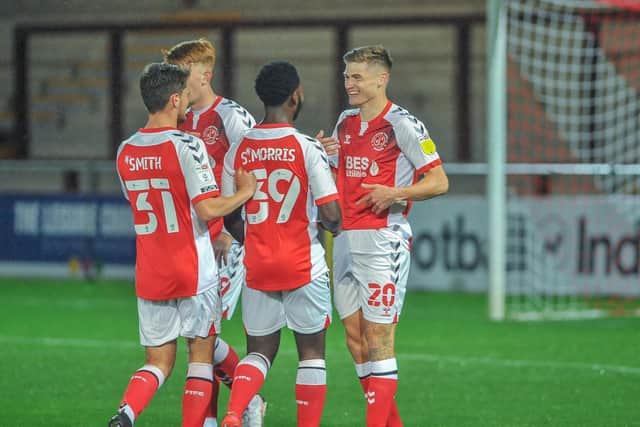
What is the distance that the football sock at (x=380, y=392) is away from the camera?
20.7ft

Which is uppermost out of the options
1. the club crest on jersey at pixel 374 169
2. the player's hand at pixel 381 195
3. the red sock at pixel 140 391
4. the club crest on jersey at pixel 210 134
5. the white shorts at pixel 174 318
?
the club crest on jersey at pixel 210 134

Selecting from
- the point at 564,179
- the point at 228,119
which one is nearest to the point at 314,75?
the point at 564,179

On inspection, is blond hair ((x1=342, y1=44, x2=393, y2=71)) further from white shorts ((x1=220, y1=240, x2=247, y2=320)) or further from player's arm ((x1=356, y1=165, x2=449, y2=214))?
white shorts ((x1=220, y1=240, x2=247, y2=320))

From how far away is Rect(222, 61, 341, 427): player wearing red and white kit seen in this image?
602 cm

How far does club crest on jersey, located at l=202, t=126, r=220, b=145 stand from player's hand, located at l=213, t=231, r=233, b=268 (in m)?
0.50

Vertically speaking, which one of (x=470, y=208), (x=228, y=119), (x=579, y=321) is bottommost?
(x=579, y=321)

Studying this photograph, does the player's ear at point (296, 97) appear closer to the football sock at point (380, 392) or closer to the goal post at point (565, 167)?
the football sock at point (380, 392)

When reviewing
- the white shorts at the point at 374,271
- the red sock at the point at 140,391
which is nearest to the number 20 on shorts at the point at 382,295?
the white shorts at the point at 374,271

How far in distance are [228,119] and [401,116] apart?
38.3 inches

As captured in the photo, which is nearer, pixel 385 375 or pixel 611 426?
pixel 385 375

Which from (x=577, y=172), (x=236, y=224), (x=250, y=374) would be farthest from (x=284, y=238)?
(x=577, y=172)

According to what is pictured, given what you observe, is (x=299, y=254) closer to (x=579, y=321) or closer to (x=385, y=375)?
(x=385, y=375)

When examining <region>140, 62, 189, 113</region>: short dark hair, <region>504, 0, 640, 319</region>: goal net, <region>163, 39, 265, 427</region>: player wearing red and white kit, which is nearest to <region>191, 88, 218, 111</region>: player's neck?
<region>163, 39, 265, 427</region>: player wearing red and white kit

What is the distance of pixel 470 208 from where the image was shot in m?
14.5
